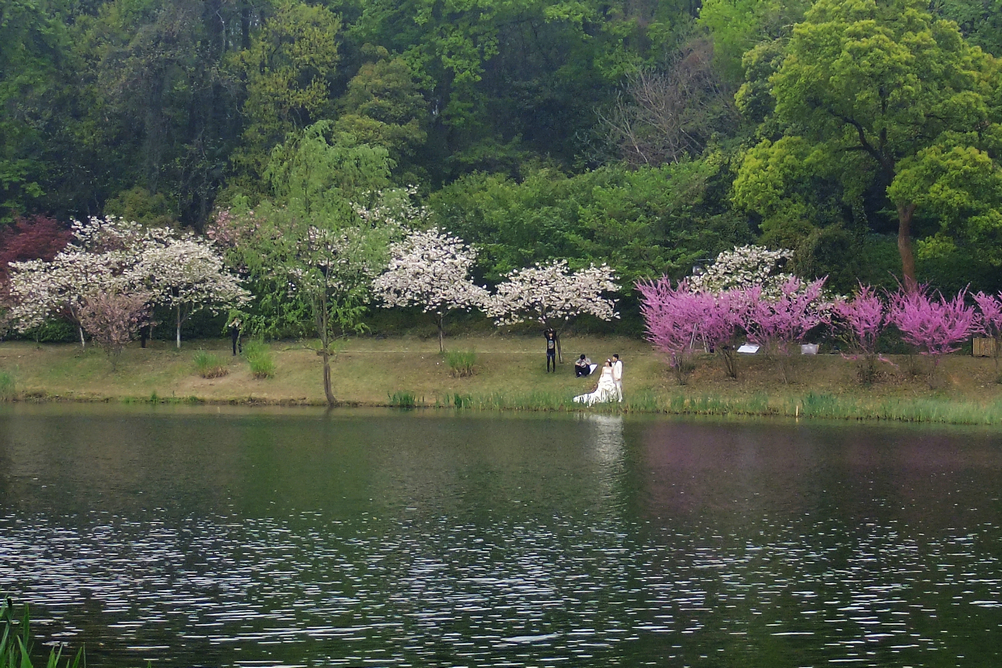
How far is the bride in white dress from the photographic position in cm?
4881

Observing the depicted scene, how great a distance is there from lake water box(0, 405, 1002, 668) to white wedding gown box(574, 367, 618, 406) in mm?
10310

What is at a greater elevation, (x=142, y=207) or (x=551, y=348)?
(x=142, y=207)

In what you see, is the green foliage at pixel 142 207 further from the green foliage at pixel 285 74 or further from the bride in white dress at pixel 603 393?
the bride in white dress at pixel 603 393

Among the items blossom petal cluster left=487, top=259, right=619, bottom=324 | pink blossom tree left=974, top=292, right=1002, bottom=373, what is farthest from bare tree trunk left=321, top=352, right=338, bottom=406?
pink blossom tree left=974, top=292, right=1002, bottom=373

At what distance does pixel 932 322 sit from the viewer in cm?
4866

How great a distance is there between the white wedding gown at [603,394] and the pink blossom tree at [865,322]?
384 inches

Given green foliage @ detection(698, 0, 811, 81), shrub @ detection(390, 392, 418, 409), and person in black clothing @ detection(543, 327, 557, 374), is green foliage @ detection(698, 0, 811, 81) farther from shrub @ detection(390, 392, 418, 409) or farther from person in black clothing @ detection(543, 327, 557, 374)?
shrub @ detection(390, 392, 418, 409)

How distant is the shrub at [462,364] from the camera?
53.2 meters

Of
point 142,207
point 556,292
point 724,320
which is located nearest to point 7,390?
point 142,207

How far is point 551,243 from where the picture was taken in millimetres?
60969

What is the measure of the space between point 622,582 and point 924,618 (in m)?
4.51

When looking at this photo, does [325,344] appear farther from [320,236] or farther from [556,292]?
[556,292]

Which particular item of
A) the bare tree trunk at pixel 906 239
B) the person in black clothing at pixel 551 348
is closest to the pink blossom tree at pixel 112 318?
the person in black clothing at pixel 551 348

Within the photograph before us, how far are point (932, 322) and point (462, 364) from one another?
62.8 ft
